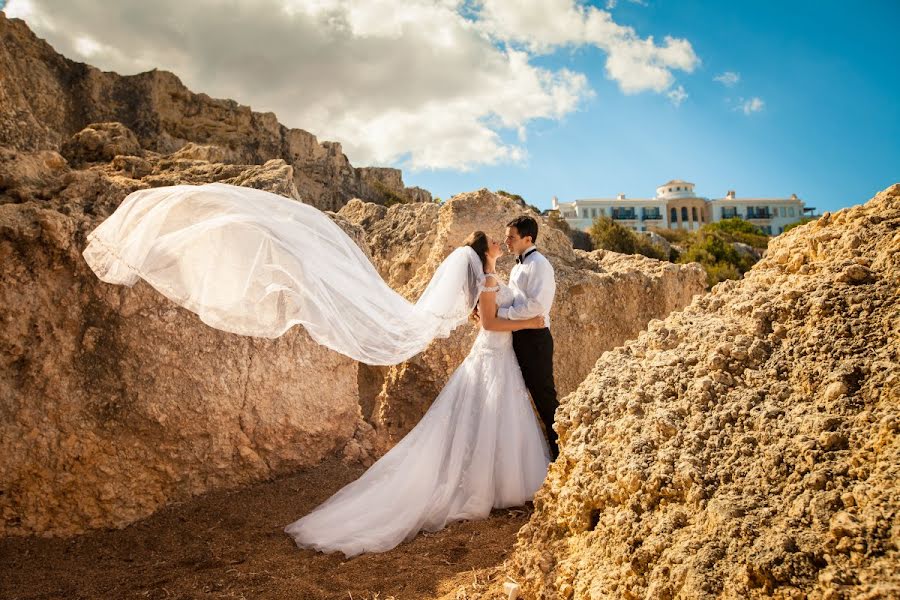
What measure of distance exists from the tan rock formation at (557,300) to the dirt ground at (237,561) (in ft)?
5.85

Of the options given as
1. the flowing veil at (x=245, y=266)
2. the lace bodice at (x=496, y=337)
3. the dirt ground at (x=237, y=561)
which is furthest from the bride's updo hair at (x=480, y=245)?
the dirt ground at (x=237, y=561)

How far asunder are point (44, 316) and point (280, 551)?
222cm

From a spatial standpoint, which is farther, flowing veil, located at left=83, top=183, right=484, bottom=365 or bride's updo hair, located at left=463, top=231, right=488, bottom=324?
bride's updo hair, located at left=463, top=231, right=488, bottom=324

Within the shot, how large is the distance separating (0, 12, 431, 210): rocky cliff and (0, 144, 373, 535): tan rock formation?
865 centimetres

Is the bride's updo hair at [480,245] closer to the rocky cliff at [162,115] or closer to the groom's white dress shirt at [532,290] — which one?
the groom's white dress shirt at [532,290]

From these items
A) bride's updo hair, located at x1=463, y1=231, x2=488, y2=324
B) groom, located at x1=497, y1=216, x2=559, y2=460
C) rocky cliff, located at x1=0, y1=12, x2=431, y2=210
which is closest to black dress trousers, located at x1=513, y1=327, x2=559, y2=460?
A: groom, located at x1=497, y1=216, x2=559, y2=460

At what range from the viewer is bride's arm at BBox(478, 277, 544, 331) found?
4867 mm

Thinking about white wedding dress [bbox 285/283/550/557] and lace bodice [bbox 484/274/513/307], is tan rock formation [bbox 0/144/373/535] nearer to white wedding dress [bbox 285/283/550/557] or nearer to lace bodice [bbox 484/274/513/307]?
white wedding dress [bbox 285/283/550/557]

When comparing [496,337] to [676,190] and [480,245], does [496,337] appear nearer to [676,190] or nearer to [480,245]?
[480,245]

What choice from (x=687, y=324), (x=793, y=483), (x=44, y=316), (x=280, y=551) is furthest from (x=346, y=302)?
(x=793, y=483)

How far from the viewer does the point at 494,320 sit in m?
4.90

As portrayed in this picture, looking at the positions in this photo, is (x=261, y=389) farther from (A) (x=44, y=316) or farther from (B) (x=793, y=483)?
(B) (x=793, y=483)

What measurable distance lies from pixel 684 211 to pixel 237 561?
77.2 metres

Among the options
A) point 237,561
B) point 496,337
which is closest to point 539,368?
point 496,337
